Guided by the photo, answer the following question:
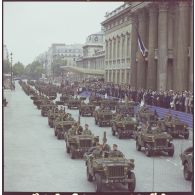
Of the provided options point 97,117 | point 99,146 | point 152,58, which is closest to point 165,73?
point 152,58

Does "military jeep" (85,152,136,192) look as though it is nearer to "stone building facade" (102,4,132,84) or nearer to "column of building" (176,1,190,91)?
"column of building" (176,1,190,91)

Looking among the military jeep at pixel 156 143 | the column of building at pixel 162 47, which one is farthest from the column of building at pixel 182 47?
the military jeep at pixel 156 143

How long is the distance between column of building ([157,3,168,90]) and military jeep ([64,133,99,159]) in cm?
2678

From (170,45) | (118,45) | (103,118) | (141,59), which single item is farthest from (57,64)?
(103,118)

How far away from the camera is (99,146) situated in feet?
56.5

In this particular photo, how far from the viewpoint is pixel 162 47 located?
47.2 m

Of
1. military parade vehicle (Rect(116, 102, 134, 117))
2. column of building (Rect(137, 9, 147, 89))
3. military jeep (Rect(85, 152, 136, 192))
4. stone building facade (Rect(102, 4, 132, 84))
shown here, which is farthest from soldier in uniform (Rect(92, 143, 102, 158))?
stone building facade (Rect(102, 4, 132, 84))

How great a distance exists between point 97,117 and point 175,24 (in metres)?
17.0

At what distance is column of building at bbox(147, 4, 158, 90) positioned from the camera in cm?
5025

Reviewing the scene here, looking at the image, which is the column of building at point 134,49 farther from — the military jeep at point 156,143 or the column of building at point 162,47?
the military jeep at point 156,143

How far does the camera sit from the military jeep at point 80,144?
21.2 meters

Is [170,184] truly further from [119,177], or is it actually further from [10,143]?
[10,143]

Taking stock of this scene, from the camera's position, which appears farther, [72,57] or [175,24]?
[72,57]

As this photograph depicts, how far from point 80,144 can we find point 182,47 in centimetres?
2275
